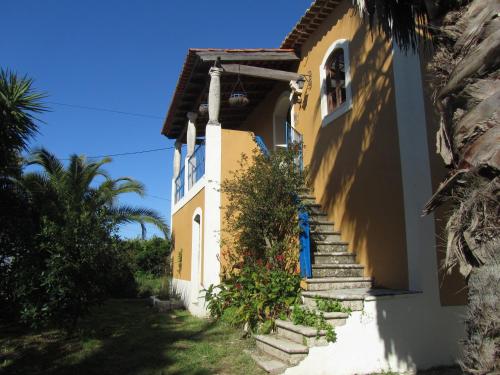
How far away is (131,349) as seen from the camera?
702 cm

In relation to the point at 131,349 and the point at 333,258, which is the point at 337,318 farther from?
the point at 131,349

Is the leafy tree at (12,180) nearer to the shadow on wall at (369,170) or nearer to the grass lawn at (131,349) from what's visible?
the grass lawn at (131,349)

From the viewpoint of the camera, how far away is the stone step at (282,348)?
511 cm

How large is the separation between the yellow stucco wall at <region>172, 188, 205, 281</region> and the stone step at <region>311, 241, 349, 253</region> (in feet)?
10.9

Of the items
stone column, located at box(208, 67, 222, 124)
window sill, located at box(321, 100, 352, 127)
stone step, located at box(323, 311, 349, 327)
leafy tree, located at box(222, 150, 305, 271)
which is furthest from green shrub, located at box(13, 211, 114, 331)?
window sill, located at box(321, 100, 352, 127)

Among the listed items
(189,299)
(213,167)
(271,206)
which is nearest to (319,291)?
(271,206)

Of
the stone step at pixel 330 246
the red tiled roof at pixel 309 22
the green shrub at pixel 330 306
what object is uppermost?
the red tiled roof at pixel 309 22

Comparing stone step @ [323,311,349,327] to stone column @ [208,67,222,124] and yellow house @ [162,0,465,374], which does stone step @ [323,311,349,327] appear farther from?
stone column @ [208,67,222,124]

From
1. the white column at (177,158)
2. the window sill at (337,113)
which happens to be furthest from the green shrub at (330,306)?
the white column at (177,158)

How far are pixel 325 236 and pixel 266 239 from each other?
121 centimetres

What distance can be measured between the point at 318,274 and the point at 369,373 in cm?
185

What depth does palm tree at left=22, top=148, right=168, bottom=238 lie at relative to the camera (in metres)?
8.69

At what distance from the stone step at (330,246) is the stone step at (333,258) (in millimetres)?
109

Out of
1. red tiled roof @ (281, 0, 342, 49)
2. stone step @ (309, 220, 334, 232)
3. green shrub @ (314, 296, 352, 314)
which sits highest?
red tiled roof @ (281, 0, 342, 49)
